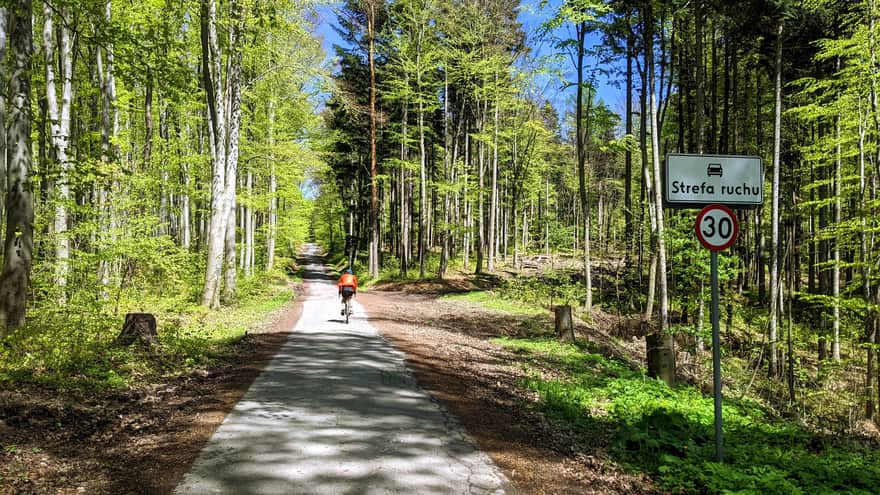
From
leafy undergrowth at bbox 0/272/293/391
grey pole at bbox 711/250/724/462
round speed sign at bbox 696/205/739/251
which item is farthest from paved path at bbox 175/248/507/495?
round speed sign at bbox 696/205/739/251

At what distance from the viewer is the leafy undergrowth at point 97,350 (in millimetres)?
6711

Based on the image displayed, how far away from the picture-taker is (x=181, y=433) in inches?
208

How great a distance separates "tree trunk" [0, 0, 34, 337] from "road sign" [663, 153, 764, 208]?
9.98 m

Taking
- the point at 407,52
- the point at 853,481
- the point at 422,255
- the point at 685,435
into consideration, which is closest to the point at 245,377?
the point at 685,435

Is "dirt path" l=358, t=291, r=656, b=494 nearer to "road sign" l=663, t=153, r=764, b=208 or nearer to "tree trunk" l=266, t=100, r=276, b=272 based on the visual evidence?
"road sign" l=663, t=153, r=764, b=208

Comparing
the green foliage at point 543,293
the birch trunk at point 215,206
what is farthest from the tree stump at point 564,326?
the birch trunk at point 215,206

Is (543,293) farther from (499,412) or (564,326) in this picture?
(499,412)

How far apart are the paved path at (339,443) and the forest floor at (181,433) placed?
0.25m

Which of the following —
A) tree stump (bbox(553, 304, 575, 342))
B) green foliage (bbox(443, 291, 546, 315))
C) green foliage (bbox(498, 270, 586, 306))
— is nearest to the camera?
tree stump (bbox(553, 304, 575, 342))

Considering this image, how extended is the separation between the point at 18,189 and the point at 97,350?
10.3ft

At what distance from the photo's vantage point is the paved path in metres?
4.07

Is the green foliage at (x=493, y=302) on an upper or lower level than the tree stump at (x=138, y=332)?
lower

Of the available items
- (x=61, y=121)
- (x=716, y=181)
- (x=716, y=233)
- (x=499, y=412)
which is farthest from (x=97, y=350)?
(x=716, y=181)

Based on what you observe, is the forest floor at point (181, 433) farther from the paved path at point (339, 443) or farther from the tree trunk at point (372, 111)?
the tree trunk at point (372, 111)
